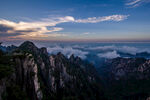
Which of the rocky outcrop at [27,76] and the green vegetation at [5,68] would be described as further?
the rocky outcrop at [27,76]

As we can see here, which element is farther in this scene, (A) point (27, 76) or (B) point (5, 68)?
(A) point (27, 76)

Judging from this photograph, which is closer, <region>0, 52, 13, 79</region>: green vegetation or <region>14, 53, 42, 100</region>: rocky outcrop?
<region>0, 52, 13, 79</region>: green vegetation

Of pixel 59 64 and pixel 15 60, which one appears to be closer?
pixel 15 60

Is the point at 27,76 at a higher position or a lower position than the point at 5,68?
lower

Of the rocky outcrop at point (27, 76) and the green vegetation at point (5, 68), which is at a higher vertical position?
the green vegetation at point (5, 68)

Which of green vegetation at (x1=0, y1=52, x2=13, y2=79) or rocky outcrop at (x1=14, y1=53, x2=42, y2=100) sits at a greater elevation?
green vegetation at (x1=0, y1=52, x2=13, y2=79)

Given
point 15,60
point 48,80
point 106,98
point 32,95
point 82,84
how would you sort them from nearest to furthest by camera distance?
1. point 15,60
2. point 32,95
3. point 48,80
4. point 82,84
5. point 106,98

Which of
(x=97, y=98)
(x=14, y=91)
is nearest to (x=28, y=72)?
(x=14, y=91)

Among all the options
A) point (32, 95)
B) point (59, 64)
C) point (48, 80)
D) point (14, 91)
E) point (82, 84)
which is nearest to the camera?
point (14, 91)

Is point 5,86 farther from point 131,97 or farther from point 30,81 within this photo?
point 131,97

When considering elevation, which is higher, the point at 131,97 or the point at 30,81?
the point at 30,81

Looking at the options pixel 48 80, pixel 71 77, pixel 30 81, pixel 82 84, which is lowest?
pixel 82 84
